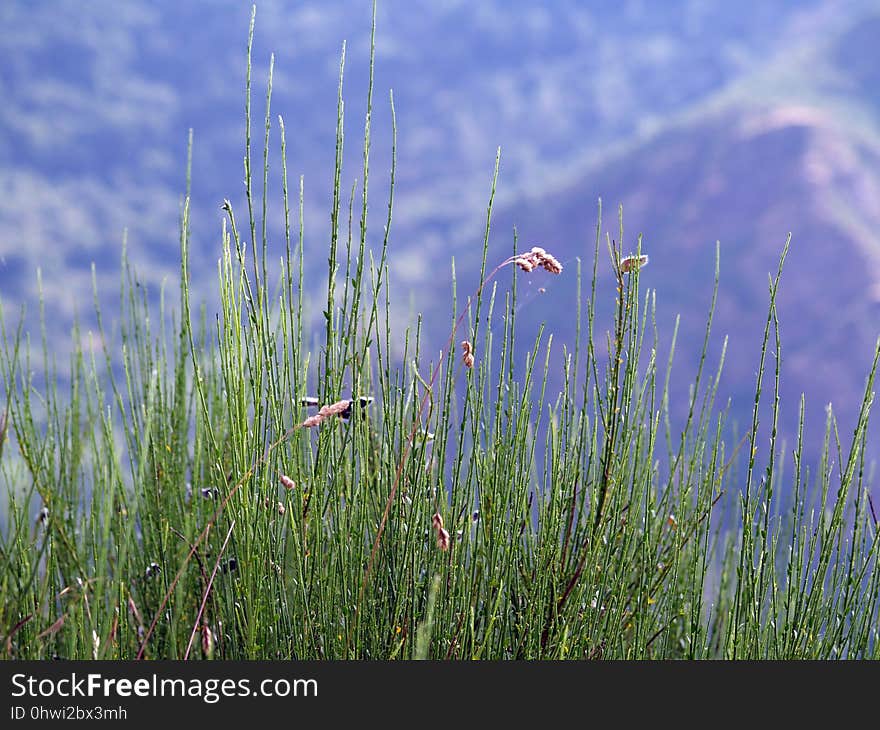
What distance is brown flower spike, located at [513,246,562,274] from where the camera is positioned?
1.26m

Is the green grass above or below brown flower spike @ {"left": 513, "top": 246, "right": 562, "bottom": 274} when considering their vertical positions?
below

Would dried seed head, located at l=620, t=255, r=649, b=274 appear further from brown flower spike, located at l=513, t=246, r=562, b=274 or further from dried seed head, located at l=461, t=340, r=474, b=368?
dried seed head, located at l=461, t=340, r=474, b=368

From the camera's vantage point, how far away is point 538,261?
1.27m

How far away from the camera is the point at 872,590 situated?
1.64m

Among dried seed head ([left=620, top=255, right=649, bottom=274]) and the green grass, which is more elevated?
dried seed head ([left=620, top=255, right=649, bottom=274])

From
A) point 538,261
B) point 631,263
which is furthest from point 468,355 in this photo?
point 631,263

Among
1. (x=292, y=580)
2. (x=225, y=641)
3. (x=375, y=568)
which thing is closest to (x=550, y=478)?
(x=375, y=568)

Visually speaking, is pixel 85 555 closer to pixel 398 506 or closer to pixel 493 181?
pixel 398 506

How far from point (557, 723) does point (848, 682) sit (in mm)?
421

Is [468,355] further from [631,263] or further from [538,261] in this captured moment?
[631,263]

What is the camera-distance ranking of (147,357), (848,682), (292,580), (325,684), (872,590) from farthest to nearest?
(147,357)
(872,590)
(292,580)
(848,682)
(325,684)

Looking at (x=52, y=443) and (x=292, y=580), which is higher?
(x=52, y=443)

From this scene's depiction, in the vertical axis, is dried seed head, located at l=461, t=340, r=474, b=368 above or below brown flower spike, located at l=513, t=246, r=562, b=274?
below

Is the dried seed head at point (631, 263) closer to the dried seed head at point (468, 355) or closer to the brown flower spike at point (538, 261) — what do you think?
the brown flower spike at point (538, 261)
